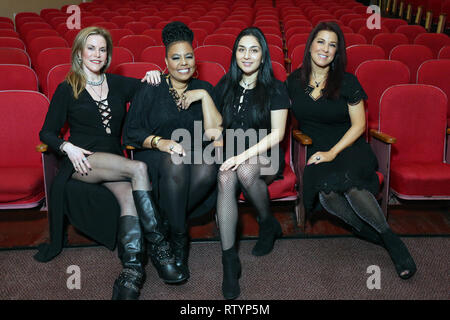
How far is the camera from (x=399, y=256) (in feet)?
4.89

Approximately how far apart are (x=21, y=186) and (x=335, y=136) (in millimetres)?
1250

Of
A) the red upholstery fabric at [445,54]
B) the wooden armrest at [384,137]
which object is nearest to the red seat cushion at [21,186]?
the wooden armrest at [384,137]

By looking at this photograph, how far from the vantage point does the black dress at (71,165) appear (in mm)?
1562

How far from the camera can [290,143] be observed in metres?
1.93

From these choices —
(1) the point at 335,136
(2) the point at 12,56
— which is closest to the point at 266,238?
(1) the point at 335,136

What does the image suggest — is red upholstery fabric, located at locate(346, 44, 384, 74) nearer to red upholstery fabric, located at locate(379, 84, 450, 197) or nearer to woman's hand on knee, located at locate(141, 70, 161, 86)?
red upholstery fabric, located at locate(379, 84, 450, 197)

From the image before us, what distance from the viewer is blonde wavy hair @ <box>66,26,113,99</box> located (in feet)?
5.28

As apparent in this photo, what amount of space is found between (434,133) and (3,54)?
250 centimetres

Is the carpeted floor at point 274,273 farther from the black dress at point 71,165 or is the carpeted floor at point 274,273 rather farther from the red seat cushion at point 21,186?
the red seat cushion at point 21,186

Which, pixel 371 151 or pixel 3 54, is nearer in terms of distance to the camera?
pixel 371 151

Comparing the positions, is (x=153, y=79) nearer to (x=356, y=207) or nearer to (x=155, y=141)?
(x=155, y=141)
